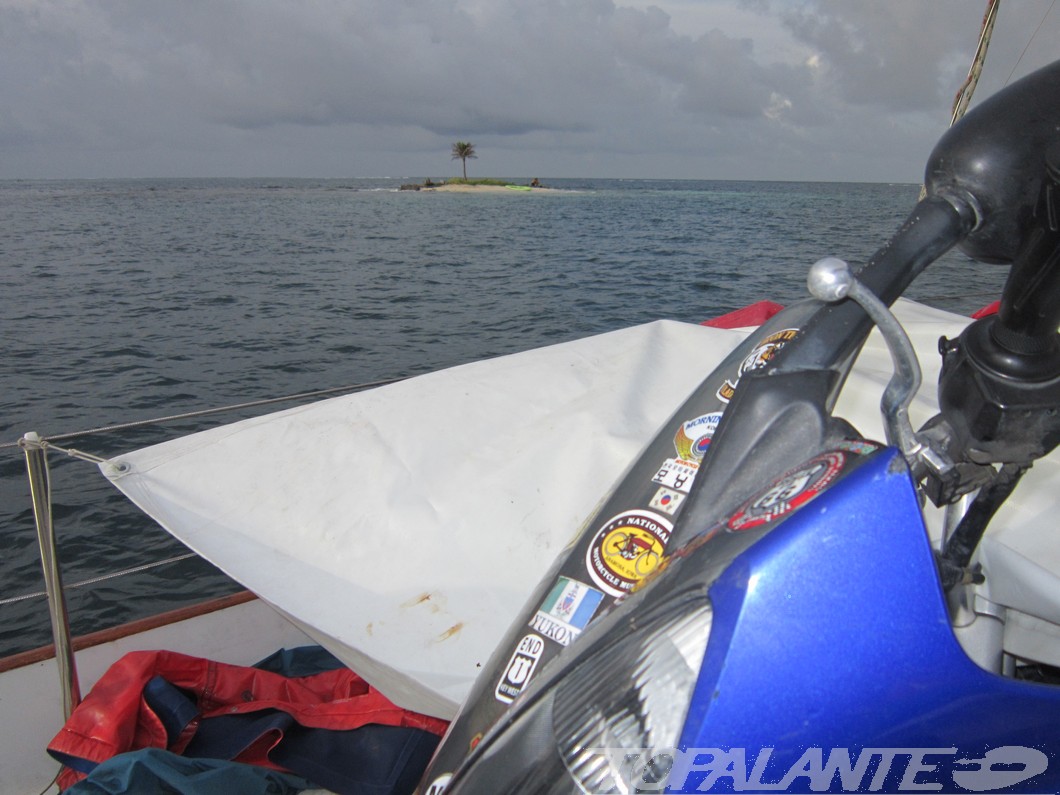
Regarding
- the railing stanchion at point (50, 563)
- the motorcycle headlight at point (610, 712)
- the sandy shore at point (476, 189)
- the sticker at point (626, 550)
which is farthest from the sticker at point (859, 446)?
the sandy shore at point (476, 189)

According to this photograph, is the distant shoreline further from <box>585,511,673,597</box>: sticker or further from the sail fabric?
<box>585,511,673,597</box>: sticker

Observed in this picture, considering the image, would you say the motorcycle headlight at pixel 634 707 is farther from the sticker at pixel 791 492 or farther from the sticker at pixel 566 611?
the sticker at pixel 566 611

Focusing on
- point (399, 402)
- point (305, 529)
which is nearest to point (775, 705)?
point (305, 529)

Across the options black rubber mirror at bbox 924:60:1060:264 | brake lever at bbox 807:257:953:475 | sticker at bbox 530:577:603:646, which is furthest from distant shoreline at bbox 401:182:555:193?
brake lever at bbox 807:257:953:475

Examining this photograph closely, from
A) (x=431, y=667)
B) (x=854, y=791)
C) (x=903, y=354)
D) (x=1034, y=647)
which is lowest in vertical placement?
(x=431, y=667)

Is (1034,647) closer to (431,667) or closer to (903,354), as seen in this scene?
(903,354)

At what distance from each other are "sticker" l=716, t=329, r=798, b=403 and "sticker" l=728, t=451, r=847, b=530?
330mm

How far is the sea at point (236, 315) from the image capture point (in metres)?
6.74

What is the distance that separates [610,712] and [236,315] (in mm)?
17455

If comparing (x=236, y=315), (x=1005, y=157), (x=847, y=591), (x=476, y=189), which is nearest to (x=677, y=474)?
(x=847, y=591)

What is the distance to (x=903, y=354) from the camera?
0.91 meters

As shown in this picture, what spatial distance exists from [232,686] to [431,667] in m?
1.00

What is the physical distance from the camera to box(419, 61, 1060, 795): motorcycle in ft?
2.58

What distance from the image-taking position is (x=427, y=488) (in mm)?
2043
